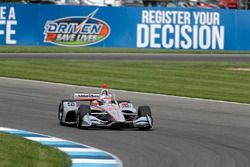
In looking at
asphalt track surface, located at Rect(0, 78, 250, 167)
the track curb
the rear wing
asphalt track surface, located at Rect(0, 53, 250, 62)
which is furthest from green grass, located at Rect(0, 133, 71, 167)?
asphalt track surface, located at Rect(0, 53, 250, 62)

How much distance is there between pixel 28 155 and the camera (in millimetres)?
12633

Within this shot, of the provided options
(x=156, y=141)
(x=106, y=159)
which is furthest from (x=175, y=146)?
(x=106, y=159)

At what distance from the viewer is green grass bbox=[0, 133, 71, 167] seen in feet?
39.0

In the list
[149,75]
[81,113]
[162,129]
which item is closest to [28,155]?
[81,113]

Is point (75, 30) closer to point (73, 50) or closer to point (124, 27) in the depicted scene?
point (73, 50)

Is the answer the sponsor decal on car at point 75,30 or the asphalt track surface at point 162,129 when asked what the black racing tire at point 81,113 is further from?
the sponsor decal on car at point 75,30

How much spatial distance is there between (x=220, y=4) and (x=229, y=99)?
1348 inches

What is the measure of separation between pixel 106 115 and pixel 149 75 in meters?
13.4

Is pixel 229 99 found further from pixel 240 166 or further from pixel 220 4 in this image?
pixel 220 4

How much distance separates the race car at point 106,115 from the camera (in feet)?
55.3

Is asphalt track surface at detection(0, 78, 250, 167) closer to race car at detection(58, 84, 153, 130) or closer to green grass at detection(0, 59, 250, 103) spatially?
race car at detection(58, 84, 153, 130)

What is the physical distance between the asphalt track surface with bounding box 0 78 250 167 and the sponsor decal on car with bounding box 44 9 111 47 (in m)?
16.7

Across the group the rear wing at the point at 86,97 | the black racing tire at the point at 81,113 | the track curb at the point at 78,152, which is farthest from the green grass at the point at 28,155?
the rear wing at the point at 86,97

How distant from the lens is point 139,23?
141ft
